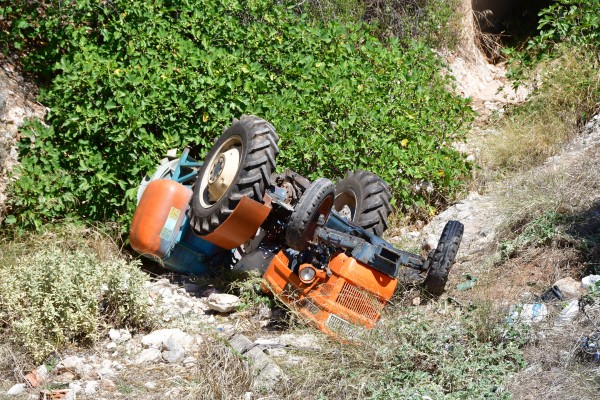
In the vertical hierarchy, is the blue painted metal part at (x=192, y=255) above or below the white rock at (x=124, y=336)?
above

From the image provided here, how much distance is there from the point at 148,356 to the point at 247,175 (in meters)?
1.46

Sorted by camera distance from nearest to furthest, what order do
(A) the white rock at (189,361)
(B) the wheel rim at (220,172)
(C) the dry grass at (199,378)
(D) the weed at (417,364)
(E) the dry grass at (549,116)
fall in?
(D) the weed at (417,364) < (C) the dry grass at (199,378) < (A) the white rock at (189,361) < (B) the wheel rim at (220,172) < (E) the dry grass at (549,116)

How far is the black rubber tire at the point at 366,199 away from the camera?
7191 millimetres

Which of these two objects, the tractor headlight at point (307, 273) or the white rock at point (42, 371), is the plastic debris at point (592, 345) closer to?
the tractor headlight at point (307, 273)

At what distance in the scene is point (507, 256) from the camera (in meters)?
6.86

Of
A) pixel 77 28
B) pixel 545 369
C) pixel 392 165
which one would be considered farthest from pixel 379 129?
pixel 545 369

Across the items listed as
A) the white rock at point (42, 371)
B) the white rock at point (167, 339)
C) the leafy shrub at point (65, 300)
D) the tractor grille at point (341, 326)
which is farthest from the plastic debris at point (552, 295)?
the white rock at point (42, 371)

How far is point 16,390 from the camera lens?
5.54 m

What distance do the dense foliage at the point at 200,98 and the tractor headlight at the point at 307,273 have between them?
1.87 m

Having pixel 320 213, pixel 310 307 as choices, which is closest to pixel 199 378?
pixel 310 307

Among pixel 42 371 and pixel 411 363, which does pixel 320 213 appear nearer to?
pixel 411 363

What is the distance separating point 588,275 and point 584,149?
2211 mm

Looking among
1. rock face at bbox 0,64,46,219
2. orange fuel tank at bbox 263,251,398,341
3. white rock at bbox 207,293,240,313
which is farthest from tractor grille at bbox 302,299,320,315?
rock face at bbox 0,64,46,219

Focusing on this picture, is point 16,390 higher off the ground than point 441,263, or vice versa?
point 441,263
